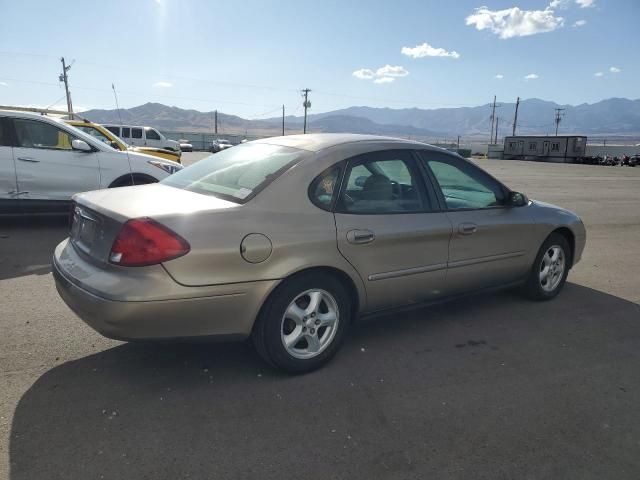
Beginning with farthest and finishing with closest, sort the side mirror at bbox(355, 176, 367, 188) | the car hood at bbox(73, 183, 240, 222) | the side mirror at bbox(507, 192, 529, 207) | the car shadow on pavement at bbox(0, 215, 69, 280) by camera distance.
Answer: the car shadow on pavement at bbox(0, 215, 69, 280) < the side mirror at bbox(507, 192, 529, 207) < the side mirror at bbox(355, 176, 367, 188) < the car hood at bbox(73, 183, 240, 222)

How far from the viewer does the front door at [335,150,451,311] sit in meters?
3.23

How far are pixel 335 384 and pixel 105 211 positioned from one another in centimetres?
176

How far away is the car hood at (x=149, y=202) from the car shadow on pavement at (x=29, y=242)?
2.44 meters

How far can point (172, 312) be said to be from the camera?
264cm

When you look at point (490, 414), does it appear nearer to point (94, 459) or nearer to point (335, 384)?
point (335, 384)

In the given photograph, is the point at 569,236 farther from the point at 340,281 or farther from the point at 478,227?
the point at 340,281

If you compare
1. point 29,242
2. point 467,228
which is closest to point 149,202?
point 467,228

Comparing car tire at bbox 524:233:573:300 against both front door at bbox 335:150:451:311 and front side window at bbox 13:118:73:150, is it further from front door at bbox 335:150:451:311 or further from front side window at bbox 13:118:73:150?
front side window at bbox 13:118:73:150

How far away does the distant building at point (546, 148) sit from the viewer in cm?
4981

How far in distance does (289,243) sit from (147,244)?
2.63 feet

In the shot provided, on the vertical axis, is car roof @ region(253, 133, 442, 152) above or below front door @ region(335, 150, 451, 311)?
above

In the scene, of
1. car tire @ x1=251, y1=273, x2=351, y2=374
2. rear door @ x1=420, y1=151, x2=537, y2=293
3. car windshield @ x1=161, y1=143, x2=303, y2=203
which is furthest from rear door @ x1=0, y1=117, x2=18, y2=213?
rear door @ x1=420, y1=151, x2=537, y2=293

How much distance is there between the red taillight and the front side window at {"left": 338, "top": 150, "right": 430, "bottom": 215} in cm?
111

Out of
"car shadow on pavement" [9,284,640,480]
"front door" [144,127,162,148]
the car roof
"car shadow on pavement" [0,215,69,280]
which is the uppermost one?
"front door" [144,127,162,148]
